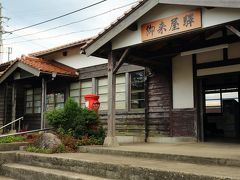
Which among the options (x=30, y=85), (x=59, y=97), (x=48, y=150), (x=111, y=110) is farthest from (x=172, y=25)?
(x=30, y=85)

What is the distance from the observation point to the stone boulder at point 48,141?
9.99m

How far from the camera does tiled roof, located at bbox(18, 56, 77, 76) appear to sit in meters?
14.9

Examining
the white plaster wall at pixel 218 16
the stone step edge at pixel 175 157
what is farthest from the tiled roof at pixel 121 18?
the stone step edge at pixel 175 157

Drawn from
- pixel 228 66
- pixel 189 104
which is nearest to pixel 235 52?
pixel 228 66

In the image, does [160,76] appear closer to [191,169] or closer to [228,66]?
[228,66]

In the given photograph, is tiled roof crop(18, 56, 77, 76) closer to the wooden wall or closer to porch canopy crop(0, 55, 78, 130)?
porch canopy crop(0, 55, 78, 130)

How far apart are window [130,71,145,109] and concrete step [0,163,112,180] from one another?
17.5ft

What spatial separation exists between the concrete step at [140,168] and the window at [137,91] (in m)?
4.80

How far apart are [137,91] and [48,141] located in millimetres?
4449

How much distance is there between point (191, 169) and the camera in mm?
6070

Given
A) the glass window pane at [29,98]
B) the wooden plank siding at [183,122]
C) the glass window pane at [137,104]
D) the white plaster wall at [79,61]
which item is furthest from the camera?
the glass window pane at [29,98]

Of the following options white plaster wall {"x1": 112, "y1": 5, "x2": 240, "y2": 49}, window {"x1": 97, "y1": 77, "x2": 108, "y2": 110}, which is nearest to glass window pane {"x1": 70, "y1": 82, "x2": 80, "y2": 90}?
window {"x1": 97, "y1": 77, "x2": 108, "y2": 110}

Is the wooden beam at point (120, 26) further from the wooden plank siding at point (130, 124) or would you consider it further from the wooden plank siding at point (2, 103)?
the wooden plank siding at point (2, 103)

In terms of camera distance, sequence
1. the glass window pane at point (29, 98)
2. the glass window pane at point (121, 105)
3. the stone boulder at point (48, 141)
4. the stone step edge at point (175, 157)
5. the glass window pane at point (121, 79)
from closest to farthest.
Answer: the stone step edge at point (175, 157), the stone boulder at point (48, 141), the glass window pane at point (121, 105), the glass window pane at point (121, 79), the glass window pane at point (29, 98)
